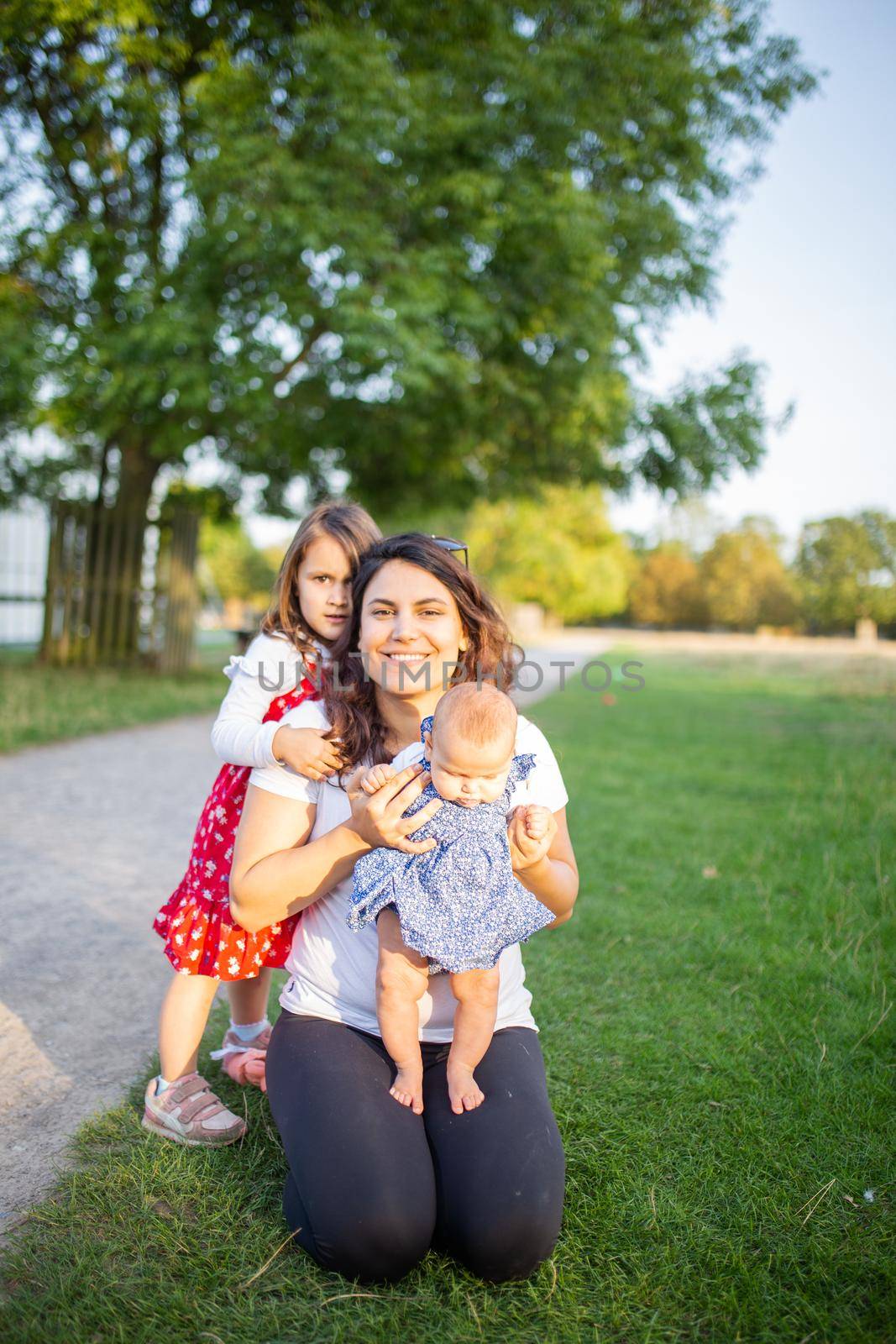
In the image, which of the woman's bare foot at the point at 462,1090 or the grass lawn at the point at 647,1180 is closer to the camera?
the grass lawn at the point at 647,1180

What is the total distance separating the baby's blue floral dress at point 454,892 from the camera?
79.4 inches

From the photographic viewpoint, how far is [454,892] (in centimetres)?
205

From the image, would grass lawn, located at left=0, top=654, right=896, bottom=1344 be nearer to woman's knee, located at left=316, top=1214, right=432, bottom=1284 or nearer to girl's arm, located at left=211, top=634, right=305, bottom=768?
woman's knee, located at left=316, top=1214, right=432, bottom=1284

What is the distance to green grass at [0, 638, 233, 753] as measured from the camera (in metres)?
8.14

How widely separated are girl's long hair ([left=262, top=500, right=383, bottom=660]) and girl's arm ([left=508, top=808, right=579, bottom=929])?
1066 millimetres

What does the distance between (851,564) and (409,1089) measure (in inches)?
501

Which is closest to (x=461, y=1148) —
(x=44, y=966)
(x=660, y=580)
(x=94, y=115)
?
(x=44, y=966)

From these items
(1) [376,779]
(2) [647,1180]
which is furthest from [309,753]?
(2) [647,1180]

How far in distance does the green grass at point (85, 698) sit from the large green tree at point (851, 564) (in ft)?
29.8

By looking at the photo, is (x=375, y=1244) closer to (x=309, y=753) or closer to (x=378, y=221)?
(x=309, y=753)

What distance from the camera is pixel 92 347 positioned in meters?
10.2

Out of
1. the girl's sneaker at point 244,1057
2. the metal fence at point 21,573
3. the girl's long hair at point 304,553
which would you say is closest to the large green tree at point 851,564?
the girl's long hair at point 304,553

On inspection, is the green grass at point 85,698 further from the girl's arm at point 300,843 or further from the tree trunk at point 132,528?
the girl's arm at point 300,843

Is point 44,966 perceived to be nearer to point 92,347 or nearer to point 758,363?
point 92,347
